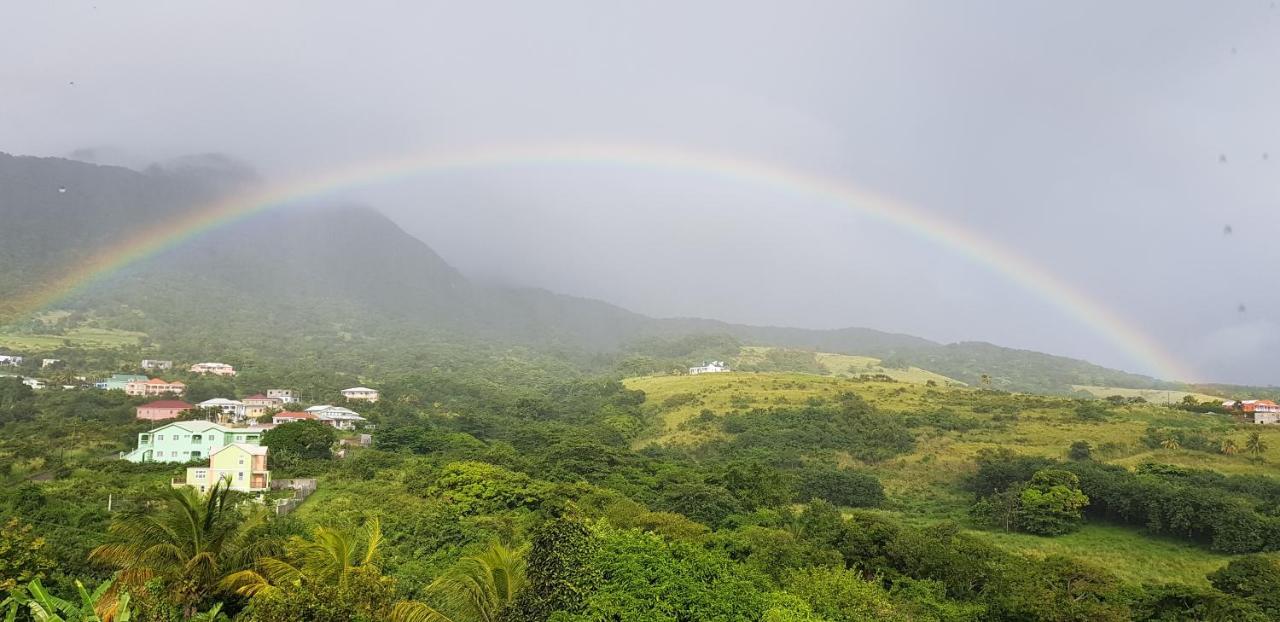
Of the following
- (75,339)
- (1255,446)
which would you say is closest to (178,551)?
(1255,446)

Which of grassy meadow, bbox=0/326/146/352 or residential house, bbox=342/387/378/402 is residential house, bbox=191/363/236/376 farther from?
grassy meadow, bbox=0/326/146/352

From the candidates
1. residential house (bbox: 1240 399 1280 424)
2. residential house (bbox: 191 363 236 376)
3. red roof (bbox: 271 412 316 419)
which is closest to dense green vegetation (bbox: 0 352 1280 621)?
red roof (bbox: 271 412 316 419)

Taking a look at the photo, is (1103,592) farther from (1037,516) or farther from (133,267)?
(133,267)

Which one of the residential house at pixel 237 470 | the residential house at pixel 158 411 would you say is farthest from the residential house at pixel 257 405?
the residential house at pixel 237 470

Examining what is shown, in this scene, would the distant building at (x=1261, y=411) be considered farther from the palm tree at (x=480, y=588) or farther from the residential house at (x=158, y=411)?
the residential house at (x=158, y=411)

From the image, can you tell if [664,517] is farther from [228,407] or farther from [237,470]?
[228,407]

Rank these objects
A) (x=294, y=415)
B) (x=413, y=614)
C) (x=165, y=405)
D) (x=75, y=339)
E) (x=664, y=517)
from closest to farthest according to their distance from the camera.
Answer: (x=413, y=614) → (x=664, y=517) → (x=165, y=405) → (x=294, y=415) → (x=75, y=339)

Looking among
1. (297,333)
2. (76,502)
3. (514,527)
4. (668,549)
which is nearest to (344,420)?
(76,502)
